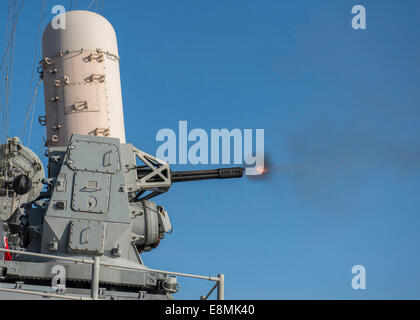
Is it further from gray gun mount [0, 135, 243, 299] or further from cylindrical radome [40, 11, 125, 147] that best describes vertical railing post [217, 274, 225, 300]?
cylindrical radome [40, 11, 125, 147]

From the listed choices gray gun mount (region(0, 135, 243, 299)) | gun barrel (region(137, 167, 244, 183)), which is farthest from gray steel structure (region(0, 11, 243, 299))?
gun barrel (region(137, 167, 244, 183))

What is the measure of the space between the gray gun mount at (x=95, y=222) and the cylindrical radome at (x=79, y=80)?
5.27 feet

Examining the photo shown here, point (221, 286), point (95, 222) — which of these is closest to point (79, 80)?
point (95, 222)

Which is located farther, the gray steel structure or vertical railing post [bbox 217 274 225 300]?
the gray steel structure

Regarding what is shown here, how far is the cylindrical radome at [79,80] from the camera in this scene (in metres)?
15.9

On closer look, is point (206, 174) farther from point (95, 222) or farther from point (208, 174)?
point (95, 222)

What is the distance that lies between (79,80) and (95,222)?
4121 millimetres

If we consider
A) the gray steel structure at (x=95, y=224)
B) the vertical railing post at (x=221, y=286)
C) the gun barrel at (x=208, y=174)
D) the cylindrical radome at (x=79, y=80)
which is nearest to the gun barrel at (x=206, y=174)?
the gun barrel at (x=208, y=174)

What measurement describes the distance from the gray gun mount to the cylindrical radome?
5.27 ft

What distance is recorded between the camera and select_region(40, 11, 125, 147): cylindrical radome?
15.9 m
